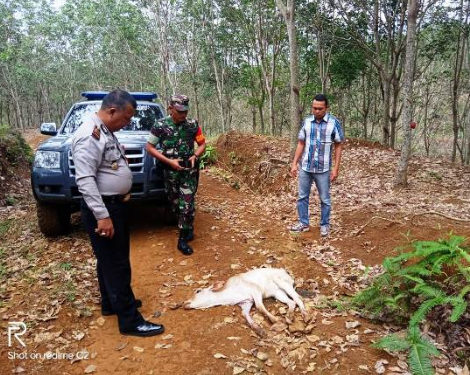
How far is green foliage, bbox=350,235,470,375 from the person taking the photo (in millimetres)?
3060

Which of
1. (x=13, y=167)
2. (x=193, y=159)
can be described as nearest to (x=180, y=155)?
(x=193, y=159)

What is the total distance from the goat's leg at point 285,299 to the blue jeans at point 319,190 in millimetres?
1898

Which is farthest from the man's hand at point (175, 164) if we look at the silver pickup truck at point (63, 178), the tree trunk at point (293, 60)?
the tree trunk at point (293, 60)

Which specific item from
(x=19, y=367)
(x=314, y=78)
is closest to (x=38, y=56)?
(x=314, y=78)

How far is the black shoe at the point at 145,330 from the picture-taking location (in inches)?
130

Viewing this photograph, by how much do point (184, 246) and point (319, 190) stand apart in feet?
7.09

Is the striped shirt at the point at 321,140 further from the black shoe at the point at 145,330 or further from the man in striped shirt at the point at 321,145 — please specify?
the black shoe at the point at 145,330

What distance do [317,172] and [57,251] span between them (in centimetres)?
390

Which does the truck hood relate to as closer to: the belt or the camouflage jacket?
the camouflage jacket

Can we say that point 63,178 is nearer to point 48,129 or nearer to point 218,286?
point 48,129

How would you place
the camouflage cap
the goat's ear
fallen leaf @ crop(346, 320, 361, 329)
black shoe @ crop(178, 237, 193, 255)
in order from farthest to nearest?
black shoe @ crop(178, 237, 193, 255) < the camouflage cap < the goat's ear < fallen leaf @ crop(346, 320, 361, 329)

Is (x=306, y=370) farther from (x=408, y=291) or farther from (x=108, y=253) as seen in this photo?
(x=108, y=253)

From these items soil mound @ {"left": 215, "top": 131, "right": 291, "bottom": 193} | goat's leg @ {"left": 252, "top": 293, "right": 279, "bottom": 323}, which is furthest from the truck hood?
soil mound @ {"left": 215, "top": 131, "right": 291, "bottom": 193}

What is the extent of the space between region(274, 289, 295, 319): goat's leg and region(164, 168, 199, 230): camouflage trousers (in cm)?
165
